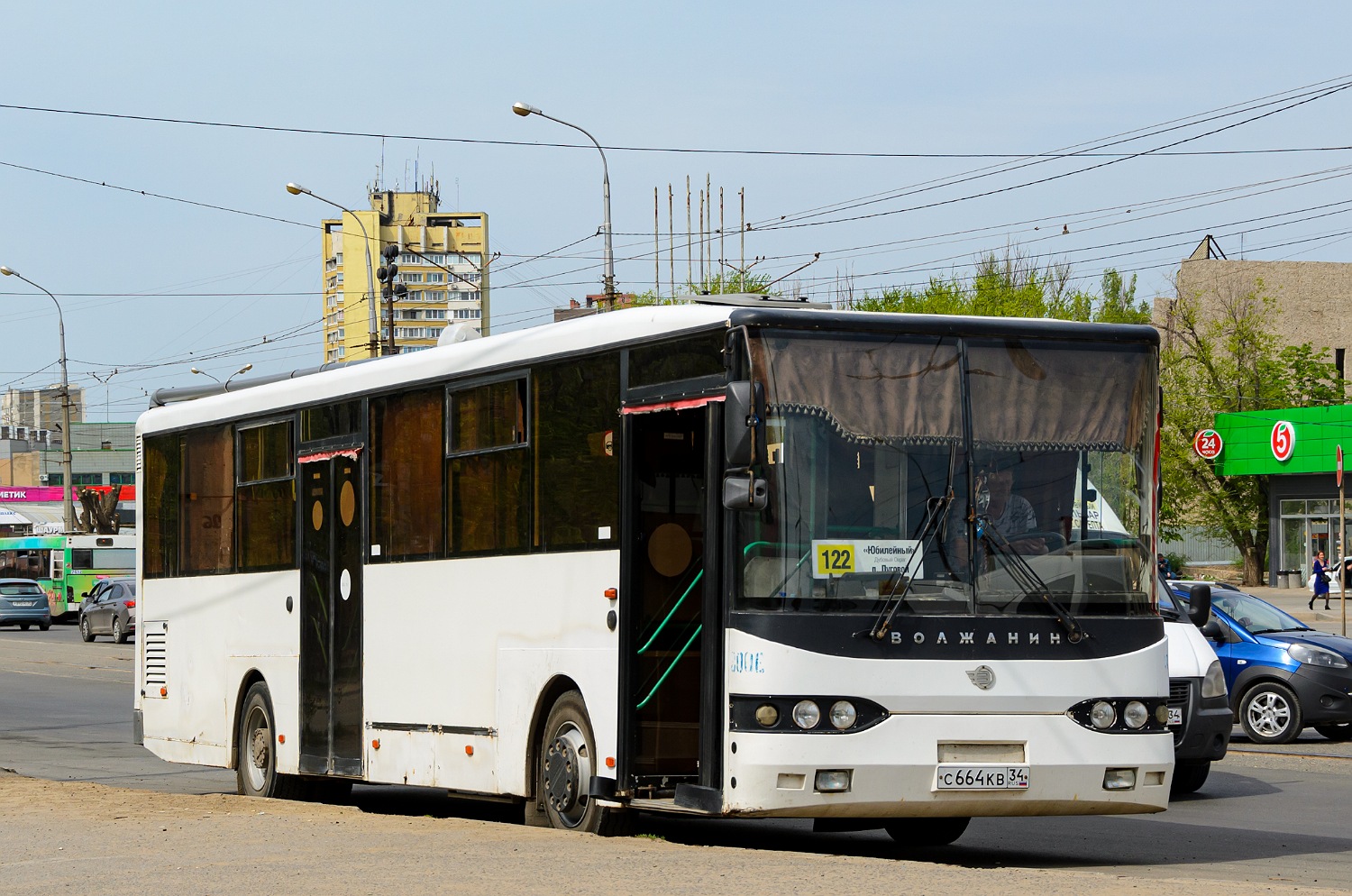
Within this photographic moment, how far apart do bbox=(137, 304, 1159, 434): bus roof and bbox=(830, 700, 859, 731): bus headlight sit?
189 centimetres

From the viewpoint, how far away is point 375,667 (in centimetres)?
1320

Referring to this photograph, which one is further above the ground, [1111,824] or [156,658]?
[156,658]

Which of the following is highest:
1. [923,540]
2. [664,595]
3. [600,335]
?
[600,335]

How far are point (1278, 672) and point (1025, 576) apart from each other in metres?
10.0

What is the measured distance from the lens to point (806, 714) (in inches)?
365

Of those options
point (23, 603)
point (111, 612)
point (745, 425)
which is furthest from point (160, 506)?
point (23, 603)

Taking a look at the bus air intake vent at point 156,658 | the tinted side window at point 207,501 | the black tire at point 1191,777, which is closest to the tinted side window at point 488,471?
the tinted side window at point 207,501

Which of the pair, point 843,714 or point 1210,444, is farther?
point 1210,444

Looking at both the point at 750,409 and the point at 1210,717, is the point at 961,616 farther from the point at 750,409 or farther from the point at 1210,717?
the point at 1210,717

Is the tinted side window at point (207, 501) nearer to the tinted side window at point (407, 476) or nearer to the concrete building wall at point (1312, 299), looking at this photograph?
the tinted side window at point (407, 476)

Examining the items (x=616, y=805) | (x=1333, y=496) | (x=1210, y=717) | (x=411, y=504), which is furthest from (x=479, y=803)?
(x=1333, y=496)

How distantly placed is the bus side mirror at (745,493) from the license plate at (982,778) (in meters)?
1.64

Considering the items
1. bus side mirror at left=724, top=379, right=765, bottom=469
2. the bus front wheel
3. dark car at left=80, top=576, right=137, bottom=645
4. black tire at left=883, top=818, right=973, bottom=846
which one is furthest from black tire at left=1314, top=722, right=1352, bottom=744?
dark car at left=80, top=576, right=137, bottom=645

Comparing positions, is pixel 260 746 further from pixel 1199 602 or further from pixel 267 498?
pixel 1199 602
